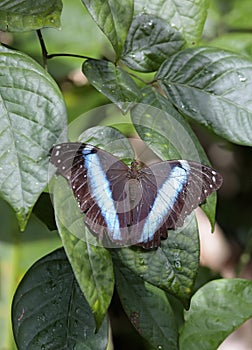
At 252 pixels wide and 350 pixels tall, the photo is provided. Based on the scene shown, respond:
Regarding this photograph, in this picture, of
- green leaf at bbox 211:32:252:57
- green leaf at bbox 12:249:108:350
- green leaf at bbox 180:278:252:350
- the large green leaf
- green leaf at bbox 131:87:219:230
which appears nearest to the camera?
green leaf at bbox 131:87:219:230

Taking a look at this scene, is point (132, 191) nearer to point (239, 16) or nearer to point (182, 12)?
point (182, 12)

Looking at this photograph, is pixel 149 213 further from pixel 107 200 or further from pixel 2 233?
pixel 2 233

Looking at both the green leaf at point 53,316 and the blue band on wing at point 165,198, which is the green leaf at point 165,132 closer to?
the blue band on wing at point 165,198

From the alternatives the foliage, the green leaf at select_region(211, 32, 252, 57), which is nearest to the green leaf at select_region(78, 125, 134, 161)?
the foliage

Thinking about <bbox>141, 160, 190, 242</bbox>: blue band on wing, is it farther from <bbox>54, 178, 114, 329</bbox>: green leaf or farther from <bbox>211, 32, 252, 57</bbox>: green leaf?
<bbox>211, 32, 252, 57</bbox>: green leaf

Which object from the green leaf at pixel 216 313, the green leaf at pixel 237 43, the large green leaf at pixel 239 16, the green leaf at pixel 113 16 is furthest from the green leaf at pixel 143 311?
the large green leaf at pixel 239 16

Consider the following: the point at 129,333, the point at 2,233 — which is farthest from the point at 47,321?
the point at 129,333
